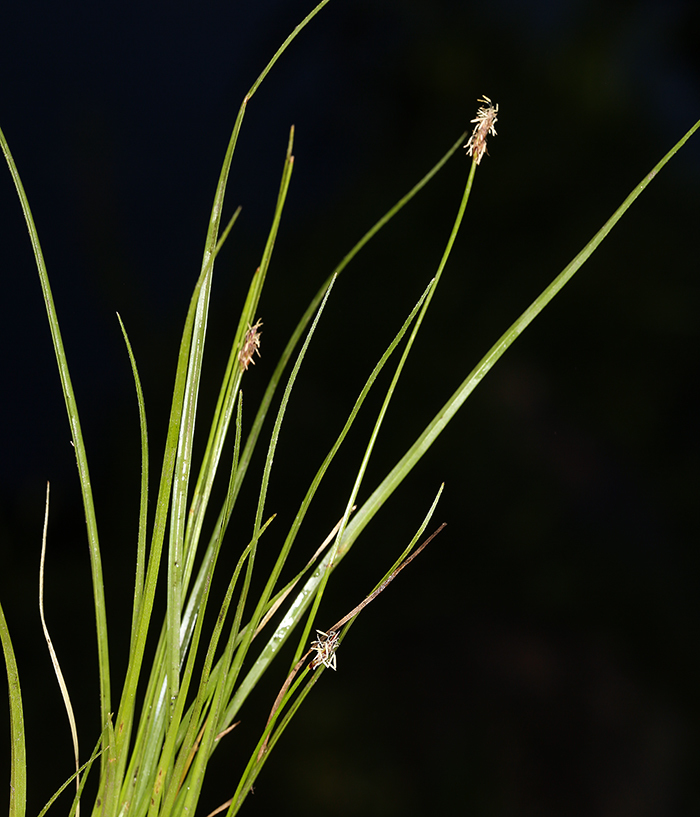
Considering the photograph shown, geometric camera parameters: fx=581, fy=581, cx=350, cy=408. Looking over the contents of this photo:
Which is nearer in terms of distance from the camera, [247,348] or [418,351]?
[247,348]

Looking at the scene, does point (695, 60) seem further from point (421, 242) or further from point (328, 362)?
→ point (328, 362)

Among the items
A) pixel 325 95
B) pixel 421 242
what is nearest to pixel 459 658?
pixel 421 242

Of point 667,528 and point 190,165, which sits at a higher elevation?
point 190,165

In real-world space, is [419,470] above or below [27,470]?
above

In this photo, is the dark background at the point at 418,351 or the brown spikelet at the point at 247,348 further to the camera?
the dark background at the point at 418,351

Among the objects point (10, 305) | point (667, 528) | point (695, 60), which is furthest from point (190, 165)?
point (667, 528)

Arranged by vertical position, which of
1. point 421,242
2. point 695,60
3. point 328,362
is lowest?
point 328,362

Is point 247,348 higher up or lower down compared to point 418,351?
lower down
